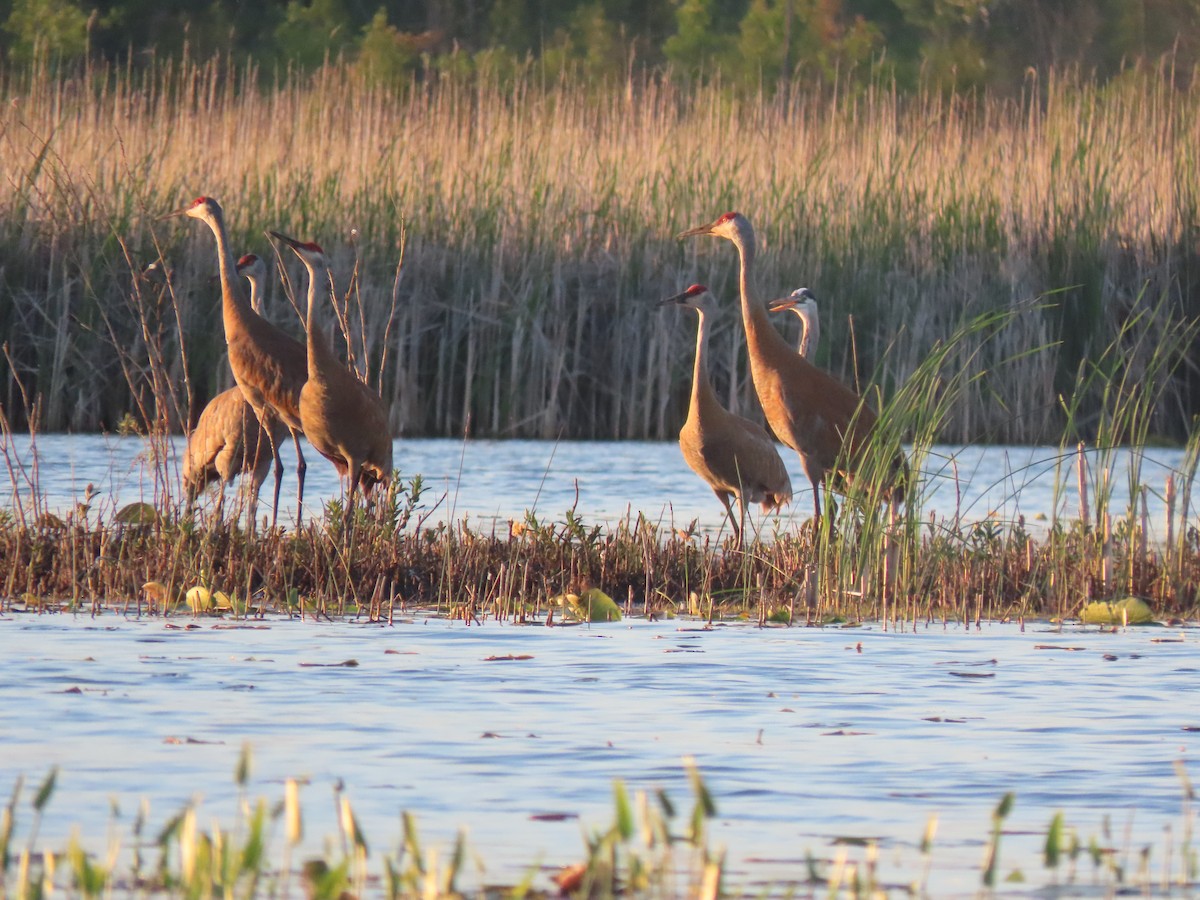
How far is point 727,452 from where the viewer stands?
8664 mm

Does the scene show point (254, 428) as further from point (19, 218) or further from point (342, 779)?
point (342, 779)

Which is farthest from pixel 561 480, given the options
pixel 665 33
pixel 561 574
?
pixel 665 33

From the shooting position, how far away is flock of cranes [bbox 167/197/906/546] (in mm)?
8266

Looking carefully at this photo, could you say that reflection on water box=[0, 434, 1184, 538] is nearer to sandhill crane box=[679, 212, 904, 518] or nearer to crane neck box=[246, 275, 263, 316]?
sandhill crane box=[679, 212, 904, 518]

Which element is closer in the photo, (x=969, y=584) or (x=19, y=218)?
(x=969, y=584)

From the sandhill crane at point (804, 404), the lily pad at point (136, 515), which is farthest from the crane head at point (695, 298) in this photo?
the lily pad at point (136, 515)

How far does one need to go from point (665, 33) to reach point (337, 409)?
1061 inches

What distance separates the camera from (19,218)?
1256 centimetres

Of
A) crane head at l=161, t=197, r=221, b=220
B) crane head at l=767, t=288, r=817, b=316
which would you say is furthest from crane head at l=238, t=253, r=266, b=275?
crane head at l=767, t=288, r=817, b=316

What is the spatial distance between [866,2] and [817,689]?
30892mm

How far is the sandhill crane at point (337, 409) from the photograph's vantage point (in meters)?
8.33

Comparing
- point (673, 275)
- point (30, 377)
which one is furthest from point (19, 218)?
point (673, 275)

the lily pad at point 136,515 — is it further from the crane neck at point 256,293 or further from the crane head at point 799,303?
the crane head at point 799,303

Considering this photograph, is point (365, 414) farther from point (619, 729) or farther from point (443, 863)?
point (443, 863)
